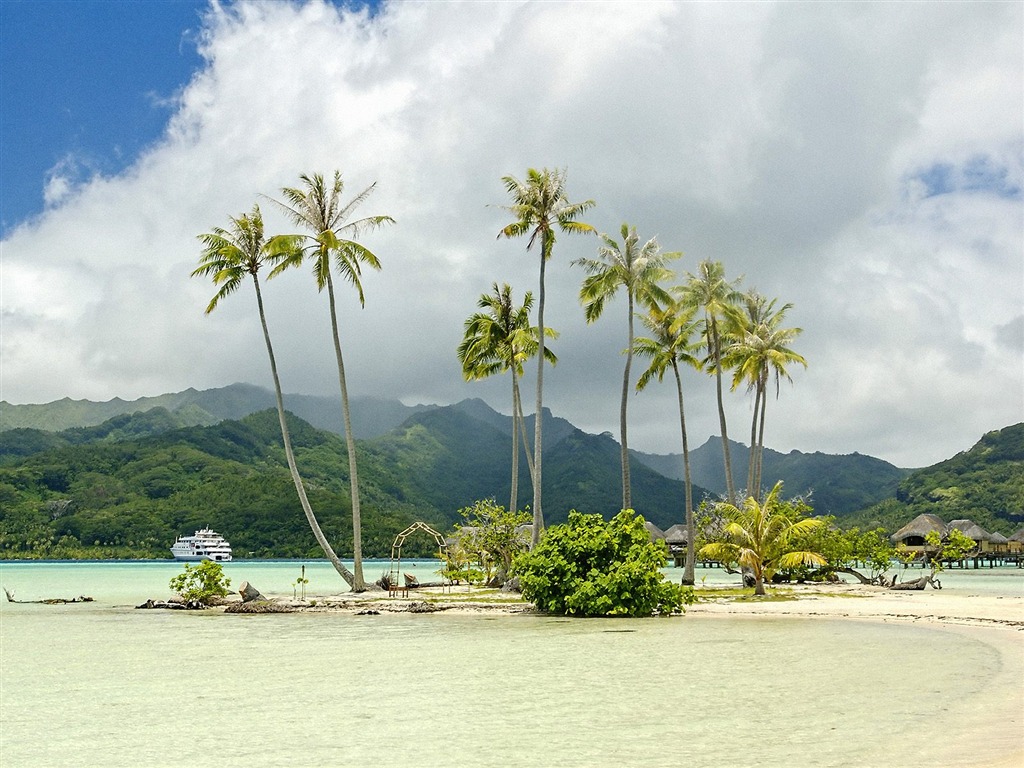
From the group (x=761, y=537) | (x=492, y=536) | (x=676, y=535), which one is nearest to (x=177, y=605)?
(x=492, y=536)

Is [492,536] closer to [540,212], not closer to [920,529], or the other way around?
[540,212]

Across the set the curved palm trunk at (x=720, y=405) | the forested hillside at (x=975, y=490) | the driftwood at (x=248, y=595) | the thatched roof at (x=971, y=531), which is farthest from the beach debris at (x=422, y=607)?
the forested hillside at (x=975, y=490)

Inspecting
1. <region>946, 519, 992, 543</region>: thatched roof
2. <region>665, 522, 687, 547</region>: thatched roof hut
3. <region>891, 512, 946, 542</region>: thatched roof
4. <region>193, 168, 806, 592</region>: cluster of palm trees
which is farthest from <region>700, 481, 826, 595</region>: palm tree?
<region>946, 519, 992, 543</region>: thatched roof

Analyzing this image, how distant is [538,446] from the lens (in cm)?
3422

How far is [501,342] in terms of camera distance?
135ft

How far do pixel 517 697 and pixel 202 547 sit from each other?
334ft

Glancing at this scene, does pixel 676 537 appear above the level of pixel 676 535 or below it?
below

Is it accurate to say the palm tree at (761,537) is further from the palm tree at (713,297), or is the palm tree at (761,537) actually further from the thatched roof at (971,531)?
the thatched roof at (971,531)

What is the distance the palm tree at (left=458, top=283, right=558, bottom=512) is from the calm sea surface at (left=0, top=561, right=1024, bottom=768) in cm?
1777

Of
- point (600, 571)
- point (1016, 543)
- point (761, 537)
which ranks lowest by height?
point (1016, 543)

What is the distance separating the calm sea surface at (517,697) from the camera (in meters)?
9.34

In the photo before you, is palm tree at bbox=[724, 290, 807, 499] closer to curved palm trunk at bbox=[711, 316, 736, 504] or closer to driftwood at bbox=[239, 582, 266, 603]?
curved palm trunk at bbox=[711, 316, 736, 504]

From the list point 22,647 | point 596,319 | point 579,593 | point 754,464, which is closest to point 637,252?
point 596,319

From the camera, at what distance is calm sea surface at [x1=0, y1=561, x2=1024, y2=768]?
9.34 metres
